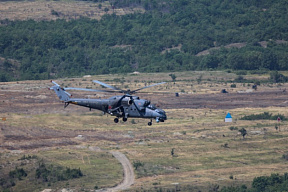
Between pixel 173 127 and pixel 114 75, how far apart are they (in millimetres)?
69721

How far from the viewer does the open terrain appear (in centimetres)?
9756

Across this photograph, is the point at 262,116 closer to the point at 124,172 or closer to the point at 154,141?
the point at 154,141

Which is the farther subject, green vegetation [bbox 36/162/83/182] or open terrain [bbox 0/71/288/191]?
open terrain [bbox 0/71/288/191]

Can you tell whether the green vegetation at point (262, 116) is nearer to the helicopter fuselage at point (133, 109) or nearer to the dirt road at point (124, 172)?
the dirt road at point (124, 172)

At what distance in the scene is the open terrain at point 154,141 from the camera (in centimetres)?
9756

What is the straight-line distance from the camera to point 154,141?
117438mm

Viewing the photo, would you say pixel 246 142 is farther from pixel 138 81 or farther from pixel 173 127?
pixel 138 81

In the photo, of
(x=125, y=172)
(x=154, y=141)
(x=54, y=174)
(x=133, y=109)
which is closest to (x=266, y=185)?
(x=125, y=172)

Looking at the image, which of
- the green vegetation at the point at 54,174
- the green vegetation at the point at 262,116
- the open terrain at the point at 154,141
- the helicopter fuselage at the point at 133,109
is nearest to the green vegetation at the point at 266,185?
the open terrain at the point at 154,141

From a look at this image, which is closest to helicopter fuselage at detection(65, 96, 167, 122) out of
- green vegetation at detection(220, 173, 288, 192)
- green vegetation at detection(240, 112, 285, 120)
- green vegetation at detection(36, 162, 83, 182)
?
green vegetation at detection(220, 173, 288, 192)

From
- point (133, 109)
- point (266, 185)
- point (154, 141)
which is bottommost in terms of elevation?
point (266, 185)

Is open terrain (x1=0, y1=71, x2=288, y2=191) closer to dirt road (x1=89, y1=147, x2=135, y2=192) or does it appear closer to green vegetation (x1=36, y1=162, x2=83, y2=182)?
dirt road (x1=89, y1=147, x2=135, y2=192)

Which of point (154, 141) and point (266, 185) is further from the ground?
point (154, 141)

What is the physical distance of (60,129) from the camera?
4815 inches
